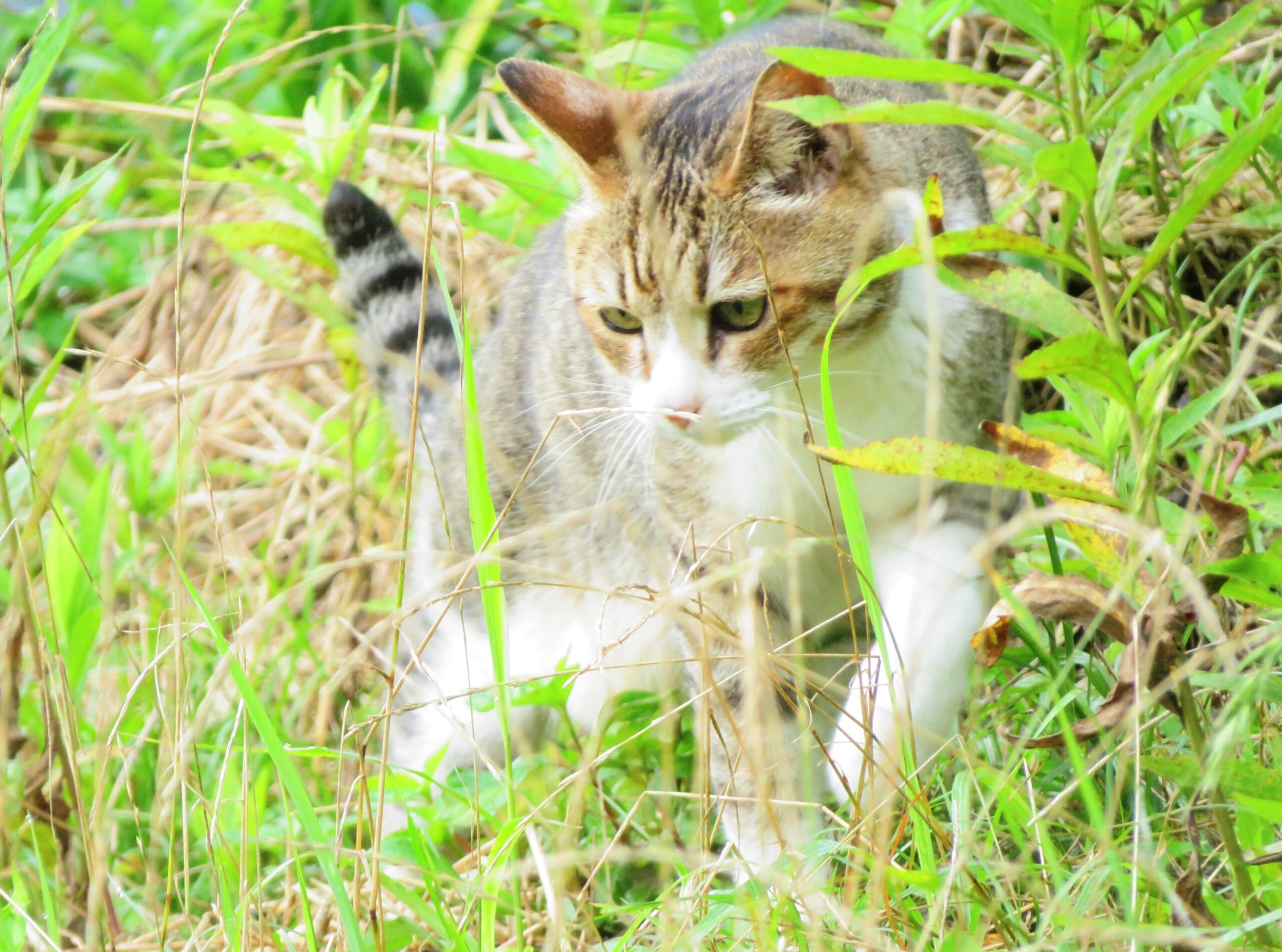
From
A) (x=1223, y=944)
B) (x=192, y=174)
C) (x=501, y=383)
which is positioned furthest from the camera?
(x=192, y=174)

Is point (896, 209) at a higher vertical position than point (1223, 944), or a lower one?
higher

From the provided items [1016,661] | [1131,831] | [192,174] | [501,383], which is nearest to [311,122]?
[192,174]

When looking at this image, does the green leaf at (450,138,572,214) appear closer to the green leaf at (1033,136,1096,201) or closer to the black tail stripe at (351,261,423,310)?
the black tail stripe at (351,261,423,310)

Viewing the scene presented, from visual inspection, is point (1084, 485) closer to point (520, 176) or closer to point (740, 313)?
point (740, 313)

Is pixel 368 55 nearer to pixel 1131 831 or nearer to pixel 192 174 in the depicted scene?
pixel 192 174

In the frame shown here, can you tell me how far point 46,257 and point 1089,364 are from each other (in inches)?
55.7

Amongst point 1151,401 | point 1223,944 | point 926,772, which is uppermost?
point 1151,401

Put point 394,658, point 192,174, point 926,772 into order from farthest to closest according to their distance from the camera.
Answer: point 192,174 → point 926,772 → point 394,658

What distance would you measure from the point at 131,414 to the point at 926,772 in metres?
2.51

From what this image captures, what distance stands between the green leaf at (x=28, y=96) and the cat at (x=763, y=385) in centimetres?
59

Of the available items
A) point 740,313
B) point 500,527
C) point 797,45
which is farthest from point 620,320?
point 500,527

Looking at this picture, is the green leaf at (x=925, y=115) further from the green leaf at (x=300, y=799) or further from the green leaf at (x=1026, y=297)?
the green leaf at (x=300, y=799)

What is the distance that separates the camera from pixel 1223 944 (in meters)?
0.93

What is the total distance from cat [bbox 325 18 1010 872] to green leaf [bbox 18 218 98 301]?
0.51 metres
